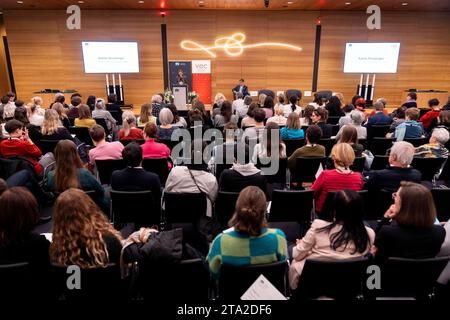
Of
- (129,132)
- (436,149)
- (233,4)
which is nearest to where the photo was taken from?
(436,149)

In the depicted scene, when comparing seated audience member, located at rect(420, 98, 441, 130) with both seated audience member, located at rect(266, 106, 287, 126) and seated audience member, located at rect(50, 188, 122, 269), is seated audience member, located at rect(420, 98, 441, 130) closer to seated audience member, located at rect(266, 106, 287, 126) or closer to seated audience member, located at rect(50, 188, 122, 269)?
seated audience member, located at rect(266, 106, 287, 126)

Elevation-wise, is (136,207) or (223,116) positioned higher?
(223,116)

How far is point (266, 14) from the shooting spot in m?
12.1

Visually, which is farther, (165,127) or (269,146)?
(165,127)

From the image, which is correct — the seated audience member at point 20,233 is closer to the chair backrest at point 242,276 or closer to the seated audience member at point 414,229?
the chair backrest at point 242,276

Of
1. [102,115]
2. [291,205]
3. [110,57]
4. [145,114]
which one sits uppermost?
[110,57]

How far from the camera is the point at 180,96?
1096 centimetres

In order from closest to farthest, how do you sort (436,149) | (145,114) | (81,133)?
1. (436,149)
2. (81,133)
3. (145,114)

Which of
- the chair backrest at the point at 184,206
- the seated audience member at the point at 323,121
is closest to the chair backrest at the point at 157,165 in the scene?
the chair backrest at the point at 184,206

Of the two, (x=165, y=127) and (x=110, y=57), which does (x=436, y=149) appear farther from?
(x=110, y=57)

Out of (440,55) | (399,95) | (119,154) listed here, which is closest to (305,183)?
(119,154)

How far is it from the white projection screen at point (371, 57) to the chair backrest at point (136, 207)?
11.1 meters

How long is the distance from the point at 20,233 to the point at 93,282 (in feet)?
1.87

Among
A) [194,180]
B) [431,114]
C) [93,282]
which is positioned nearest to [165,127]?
[194,180]
